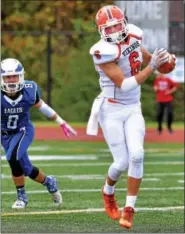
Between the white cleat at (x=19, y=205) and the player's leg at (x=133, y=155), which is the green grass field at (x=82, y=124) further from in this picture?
the player's leg at (x=133, y=155)

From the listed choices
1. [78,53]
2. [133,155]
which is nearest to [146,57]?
[133,155]

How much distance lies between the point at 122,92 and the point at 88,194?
2887mm

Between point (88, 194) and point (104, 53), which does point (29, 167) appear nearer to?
point (88, 194)

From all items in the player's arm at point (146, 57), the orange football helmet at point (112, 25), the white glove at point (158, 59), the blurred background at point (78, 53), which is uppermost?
the orange football helmet at point (112, 25)

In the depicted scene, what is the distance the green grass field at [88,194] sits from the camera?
7.64m

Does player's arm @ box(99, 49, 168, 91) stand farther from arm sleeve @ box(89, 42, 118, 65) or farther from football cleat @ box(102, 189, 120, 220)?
football cleat @ box(102, 189, 120, 220)

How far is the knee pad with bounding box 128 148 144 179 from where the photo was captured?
24.2 ft

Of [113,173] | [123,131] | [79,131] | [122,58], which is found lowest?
[79,131]

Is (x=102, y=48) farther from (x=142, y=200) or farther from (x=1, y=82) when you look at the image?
(x=142, y=200)

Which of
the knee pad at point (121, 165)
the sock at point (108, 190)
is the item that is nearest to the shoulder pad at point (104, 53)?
the knee pad at point (121, 165)

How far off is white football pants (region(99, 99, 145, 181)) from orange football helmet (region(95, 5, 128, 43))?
56 centimetres

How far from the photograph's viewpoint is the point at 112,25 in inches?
290

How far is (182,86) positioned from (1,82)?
558 inches

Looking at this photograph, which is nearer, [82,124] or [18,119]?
[18,119]
